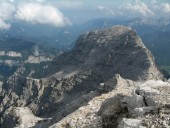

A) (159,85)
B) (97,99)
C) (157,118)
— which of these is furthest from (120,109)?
(97,99)

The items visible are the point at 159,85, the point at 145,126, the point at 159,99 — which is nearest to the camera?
the point at 145,126

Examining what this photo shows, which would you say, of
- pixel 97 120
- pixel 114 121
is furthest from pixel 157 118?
pixel 97 120

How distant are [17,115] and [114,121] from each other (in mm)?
122286

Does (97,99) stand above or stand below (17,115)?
above

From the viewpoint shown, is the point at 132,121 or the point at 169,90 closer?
the point at 132,121

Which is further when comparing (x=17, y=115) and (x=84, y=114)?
(x=17, y=115)

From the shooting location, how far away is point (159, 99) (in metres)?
26.2

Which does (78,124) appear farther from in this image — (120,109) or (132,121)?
(132,121)

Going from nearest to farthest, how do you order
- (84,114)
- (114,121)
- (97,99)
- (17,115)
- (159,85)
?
(114,121)
(159,85)
(84,114)
(97,99)
(17,115)

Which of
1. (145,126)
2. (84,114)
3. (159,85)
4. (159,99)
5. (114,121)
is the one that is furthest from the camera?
(84,114)

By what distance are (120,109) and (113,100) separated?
6.58ft

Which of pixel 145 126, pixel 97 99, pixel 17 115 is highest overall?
pixel 145 126

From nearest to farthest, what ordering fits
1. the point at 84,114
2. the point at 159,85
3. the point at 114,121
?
the point at 114,121 < the point at 159,85 < the point at 84,114

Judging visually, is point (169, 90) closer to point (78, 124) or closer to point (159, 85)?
point (159, 85)
